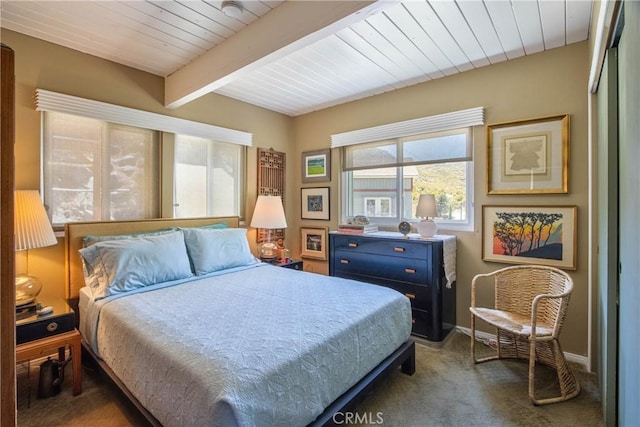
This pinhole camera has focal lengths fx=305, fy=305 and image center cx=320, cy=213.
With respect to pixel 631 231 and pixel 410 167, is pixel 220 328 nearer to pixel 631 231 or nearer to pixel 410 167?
pixel 631 231

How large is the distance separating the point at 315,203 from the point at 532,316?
271cm

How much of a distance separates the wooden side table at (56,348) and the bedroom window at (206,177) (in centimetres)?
143

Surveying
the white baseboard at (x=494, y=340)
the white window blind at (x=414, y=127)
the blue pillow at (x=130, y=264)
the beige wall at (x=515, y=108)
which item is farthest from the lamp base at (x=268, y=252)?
the white baseboard at (x=494, y=340)

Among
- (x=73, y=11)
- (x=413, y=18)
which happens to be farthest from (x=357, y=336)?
(x=73, y=11)

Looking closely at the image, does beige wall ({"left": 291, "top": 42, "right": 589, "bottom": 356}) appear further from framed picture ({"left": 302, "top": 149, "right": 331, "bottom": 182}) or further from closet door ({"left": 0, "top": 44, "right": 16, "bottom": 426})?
closet door ({"left": 0, "top": 44, "right": 16, "bottom": 426})

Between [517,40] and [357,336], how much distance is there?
2.51 metres

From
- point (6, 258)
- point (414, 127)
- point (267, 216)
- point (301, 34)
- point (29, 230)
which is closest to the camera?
point (6, 258)

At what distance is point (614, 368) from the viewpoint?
1495 mm

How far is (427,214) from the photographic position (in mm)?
2891

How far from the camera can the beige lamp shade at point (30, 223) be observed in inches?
75.5

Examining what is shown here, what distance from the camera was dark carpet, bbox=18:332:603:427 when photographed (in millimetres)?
1753

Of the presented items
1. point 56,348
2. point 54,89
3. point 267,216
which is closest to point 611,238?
point 267,216

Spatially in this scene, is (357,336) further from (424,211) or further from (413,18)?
(413,18)

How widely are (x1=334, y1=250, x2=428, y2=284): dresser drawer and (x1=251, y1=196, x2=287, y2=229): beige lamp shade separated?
0.77 m
